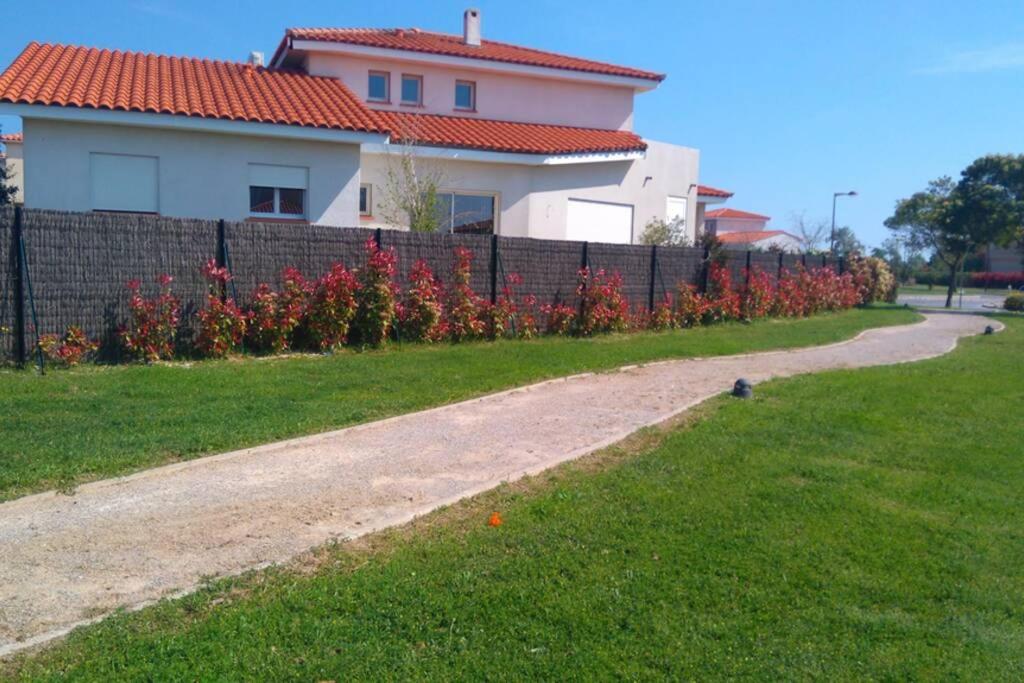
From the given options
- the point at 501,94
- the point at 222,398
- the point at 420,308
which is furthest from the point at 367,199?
the point at 222,398

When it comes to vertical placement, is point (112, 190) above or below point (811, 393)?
above

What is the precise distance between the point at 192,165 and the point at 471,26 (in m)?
12.0

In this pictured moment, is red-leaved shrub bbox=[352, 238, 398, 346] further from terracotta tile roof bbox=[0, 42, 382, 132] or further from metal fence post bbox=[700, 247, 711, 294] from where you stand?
metal fence post bbox=[700, 247, 711, 294]

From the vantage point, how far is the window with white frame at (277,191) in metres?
16.9

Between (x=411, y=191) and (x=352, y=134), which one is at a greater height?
(x=352, y=134)

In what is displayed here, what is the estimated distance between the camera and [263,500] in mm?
6281

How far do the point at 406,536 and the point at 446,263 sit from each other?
9.27m

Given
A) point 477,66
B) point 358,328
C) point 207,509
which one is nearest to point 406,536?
point 207,509

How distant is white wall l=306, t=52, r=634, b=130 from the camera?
2216cm

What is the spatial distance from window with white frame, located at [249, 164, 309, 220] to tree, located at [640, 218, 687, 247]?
9628 mm

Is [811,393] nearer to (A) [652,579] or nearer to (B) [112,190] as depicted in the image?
(A) [652,579]

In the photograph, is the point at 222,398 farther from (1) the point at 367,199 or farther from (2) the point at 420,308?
(1) the point at 367,199

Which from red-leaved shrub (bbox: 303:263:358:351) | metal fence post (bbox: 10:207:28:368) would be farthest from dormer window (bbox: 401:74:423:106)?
metal fence post (bbox: 10:207:28:368)

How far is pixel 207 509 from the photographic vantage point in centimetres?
606
